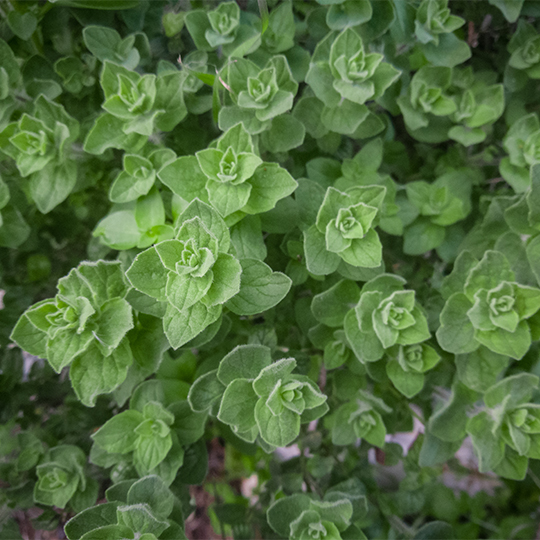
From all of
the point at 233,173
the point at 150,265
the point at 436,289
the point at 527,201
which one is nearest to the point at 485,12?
the point at 527,201

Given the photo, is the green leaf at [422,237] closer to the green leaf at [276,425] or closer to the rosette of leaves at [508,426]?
the rosette of leaves at [508,426]

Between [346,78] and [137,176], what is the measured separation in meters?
0.52

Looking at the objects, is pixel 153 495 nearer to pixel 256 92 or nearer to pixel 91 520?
pixel 91 520

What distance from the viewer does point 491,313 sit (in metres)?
0.93

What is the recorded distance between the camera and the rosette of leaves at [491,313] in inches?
35.9

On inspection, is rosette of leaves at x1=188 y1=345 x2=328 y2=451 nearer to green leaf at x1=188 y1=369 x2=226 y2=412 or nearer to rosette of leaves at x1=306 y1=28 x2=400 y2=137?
green leaf at x1=188 y1=369 x2=226 y2=412

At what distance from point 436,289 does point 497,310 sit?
0.24 metres

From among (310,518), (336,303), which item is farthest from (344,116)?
(310,518)

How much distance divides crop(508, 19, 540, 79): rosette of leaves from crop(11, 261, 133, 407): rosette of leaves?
1.13m

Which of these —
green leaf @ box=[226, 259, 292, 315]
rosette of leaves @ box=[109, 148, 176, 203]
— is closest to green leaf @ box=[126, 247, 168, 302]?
green leaf @ box=[226, 259, 292, 315]

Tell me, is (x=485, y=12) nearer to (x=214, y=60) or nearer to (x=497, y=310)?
(x=214, y=60)

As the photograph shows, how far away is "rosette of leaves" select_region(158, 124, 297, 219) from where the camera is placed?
0.85 m

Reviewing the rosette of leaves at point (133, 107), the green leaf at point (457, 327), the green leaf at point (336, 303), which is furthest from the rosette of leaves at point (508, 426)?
the rosette of leaves at point (133, 107)

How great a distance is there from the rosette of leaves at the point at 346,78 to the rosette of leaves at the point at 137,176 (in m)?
0.38
